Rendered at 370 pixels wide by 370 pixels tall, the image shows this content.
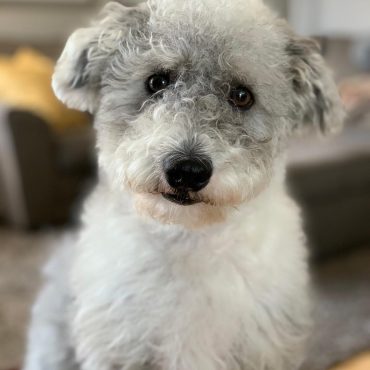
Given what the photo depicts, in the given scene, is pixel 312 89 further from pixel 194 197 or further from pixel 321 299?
pixel 321 299

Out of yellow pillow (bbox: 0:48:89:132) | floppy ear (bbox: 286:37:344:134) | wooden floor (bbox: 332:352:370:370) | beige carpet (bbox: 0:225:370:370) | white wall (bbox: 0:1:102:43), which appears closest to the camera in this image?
floppy ear (bbox: 286:37:344:134)

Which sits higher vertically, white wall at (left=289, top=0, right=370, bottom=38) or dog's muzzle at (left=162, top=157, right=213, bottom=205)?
dog's muzzle at (left=162, top=157, right=213, bottom=205)

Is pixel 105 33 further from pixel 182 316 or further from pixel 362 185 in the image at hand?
pixel 362 185

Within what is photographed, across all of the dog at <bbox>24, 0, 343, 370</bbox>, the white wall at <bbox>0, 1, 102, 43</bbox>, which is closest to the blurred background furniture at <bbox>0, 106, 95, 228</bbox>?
the white wall at <bbox>0, 1, 102, 43</bbox>

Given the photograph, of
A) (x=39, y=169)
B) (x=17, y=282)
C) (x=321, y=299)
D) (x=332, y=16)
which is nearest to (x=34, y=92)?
(x=39, y=169)

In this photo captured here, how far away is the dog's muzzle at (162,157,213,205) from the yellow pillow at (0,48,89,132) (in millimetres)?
1918

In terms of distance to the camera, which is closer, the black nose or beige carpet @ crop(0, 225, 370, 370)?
the black nose

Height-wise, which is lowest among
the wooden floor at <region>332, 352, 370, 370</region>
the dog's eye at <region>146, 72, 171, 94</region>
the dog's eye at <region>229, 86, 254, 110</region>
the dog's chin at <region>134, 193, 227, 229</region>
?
the wooden floor at <region>332, 352, 370, 370</region>

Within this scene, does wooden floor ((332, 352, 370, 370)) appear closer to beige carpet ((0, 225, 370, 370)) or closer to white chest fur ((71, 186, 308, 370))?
beige carpet ((0, 225, 370, 370))

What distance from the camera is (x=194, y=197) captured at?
1.03 m

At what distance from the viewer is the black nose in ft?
3.25

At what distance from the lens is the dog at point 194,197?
1.09 metres

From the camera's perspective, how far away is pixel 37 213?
113 inches

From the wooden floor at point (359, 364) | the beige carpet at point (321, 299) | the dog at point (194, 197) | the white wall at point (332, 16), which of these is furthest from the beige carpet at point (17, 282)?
the white wall at point (332, 16)
